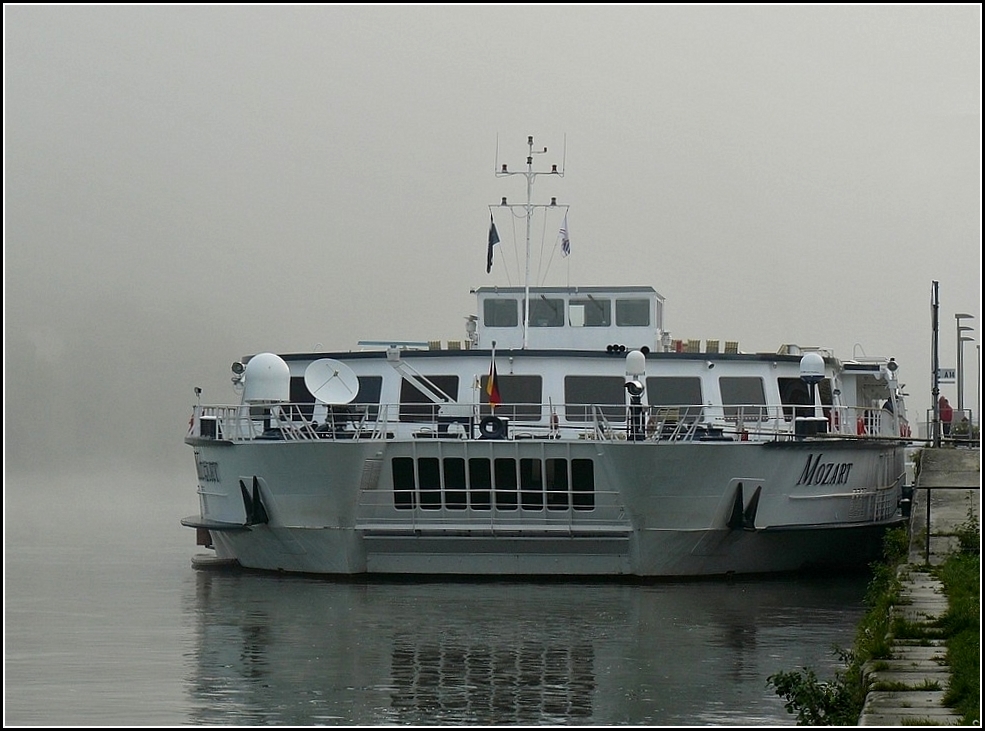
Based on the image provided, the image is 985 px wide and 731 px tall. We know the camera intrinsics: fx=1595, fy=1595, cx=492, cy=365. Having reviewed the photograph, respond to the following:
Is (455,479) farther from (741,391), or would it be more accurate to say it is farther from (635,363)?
(741,391)

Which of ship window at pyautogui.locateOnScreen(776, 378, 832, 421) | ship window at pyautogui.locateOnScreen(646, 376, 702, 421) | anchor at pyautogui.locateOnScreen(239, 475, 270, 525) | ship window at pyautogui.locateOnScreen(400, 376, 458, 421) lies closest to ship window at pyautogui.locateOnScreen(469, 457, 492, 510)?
ship window at pyautogui.locateOnScreen(400, 376, 458, 421)

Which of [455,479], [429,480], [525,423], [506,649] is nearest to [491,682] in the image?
[506,649]

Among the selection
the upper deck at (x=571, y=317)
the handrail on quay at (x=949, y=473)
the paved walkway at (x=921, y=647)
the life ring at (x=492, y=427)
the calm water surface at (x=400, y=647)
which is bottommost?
the calm water surface at (x=400, y=647)

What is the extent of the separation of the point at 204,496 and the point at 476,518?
6.41 m

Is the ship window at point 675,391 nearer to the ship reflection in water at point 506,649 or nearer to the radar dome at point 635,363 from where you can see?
the radar dome at point 635,363

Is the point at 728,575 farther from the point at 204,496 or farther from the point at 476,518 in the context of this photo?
the point at 204,496

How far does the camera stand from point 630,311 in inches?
1224

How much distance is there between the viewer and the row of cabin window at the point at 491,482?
77.3 feet

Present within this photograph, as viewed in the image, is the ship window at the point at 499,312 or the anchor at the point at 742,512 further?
the ship window at the point at 499,312

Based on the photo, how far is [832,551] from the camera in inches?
1024

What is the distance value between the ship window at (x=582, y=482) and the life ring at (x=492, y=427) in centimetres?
116

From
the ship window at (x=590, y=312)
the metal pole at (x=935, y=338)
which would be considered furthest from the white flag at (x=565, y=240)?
the metal pole at (x=935, y=338)

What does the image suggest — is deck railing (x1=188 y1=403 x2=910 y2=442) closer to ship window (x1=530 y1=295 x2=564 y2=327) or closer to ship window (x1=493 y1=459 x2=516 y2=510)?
ship window (x1=493 y1=459 x2=516 y2=510)

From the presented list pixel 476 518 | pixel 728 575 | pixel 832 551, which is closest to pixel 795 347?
pixel 832 551
